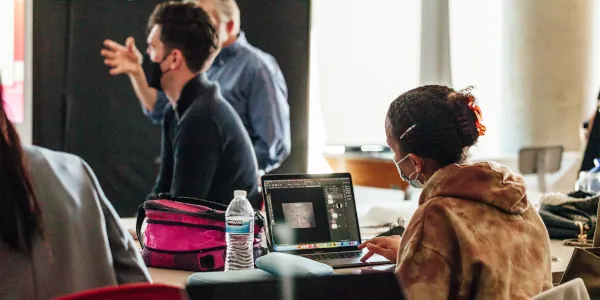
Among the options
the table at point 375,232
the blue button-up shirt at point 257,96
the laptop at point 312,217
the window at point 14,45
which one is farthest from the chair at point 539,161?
the window at point 14,45

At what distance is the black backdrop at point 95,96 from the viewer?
3732mm

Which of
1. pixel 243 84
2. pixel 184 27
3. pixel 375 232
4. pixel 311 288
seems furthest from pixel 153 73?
pixel 311 288

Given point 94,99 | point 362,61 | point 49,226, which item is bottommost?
point 49,226

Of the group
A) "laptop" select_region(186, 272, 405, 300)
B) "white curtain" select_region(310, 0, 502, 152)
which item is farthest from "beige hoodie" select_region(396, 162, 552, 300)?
"white curtain" select_region(310, 0, 502, 152)

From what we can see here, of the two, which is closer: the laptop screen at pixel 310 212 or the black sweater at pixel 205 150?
the laptop screen at pixel 310 212

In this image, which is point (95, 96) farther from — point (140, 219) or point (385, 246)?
point (385, 246)

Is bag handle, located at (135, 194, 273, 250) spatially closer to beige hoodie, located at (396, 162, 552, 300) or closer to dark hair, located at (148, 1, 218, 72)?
beige hoodie, located at (396, 162, 552, 300)

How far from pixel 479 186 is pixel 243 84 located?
228 cm

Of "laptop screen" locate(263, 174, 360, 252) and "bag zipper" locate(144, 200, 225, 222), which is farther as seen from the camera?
"laptop screen" locate(263, 174, 360, 252)

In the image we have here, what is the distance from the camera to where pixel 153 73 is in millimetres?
3945

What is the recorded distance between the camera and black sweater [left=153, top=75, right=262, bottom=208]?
12.3 feet

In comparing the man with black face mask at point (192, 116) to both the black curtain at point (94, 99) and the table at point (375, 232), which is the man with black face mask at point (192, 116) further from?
the table at point (375, 232)

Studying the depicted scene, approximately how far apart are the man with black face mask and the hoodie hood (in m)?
1.88

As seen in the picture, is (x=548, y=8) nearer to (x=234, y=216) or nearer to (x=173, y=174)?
(x=173, y=174)
